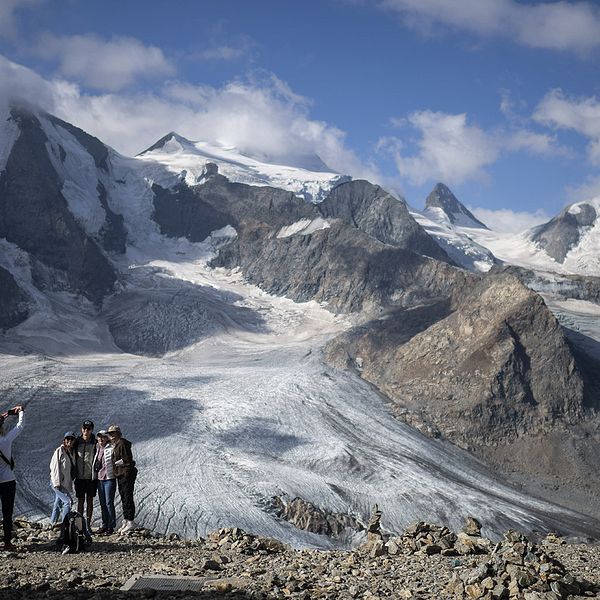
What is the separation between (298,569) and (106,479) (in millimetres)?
5681

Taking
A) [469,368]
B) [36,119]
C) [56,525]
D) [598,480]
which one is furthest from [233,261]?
Answer: [56,525]

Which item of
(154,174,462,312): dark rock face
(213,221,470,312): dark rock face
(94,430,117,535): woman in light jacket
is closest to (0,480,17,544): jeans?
(94,430,117,535): woman in light jacket

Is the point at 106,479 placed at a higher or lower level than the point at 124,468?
lower

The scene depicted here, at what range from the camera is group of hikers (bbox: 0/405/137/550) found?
15539 mm

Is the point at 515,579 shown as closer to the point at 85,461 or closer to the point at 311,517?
the point at 85,461

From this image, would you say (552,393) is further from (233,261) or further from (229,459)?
(233,261)

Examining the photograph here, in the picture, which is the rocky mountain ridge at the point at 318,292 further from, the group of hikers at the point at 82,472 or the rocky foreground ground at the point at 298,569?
the group of hikers at the point at 82,472

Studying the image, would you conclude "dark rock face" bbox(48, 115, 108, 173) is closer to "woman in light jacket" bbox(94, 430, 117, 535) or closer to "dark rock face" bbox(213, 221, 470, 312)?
"dark rock face" bbox(213, 221, 470, 312)

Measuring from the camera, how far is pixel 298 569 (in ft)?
48.5

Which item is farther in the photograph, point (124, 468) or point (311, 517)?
point (311, 517)

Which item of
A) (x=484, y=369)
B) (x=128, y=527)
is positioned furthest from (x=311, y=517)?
(x=484, y=369)

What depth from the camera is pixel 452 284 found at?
144125mm

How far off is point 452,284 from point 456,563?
131115 millimetres

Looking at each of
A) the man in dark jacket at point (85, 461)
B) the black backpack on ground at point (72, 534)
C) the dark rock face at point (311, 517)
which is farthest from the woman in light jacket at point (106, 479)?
the dark rock face at point (311, 517)
